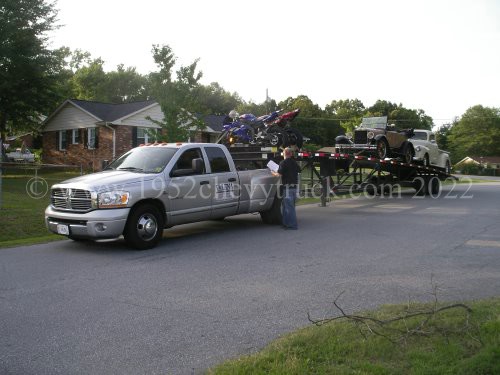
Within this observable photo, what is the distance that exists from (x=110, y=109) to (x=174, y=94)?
19321mm

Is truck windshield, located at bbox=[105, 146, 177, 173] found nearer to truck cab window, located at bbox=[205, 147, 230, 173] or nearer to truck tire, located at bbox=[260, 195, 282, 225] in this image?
truck cab window, located at bbox=[205, 147, 230, 173]

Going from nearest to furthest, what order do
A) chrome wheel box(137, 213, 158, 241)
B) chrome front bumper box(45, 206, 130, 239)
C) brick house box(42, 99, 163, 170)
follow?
chrome front bumper box(45, 206, 130, 239) < chrome wheel box(137, 213, 158, 241) < brick house box(42, 99, 163, 170)

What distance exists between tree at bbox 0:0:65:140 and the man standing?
19294mm

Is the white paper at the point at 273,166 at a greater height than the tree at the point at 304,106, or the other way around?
the tree at the point at 304,106

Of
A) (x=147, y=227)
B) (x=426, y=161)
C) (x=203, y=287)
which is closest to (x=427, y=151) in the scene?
(x=426, y=161)

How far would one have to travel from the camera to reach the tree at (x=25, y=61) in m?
25.5

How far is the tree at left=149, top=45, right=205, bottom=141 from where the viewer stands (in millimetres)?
15914

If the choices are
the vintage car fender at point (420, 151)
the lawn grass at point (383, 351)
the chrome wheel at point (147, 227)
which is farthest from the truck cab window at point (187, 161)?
the vintage car fender at point (420, 151)

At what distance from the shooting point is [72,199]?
8.74 meters

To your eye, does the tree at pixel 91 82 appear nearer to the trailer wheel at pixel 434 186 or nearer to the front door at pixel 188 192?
the trailer wheel at pixel 434 186

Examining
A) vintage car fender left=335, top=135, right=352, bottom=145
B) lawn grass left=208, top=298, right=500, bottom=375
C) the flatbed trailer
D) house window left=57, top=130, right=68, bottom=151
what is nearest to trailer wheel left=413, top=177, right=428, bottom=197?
the flatbed trailer

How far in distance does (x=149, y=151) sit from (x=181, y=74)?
21.9ft

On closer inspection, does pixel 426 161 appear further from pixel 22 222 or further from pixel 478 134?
pixel 478 134

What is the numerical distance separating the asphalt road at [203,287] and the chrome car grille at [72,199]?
770 millimetres
